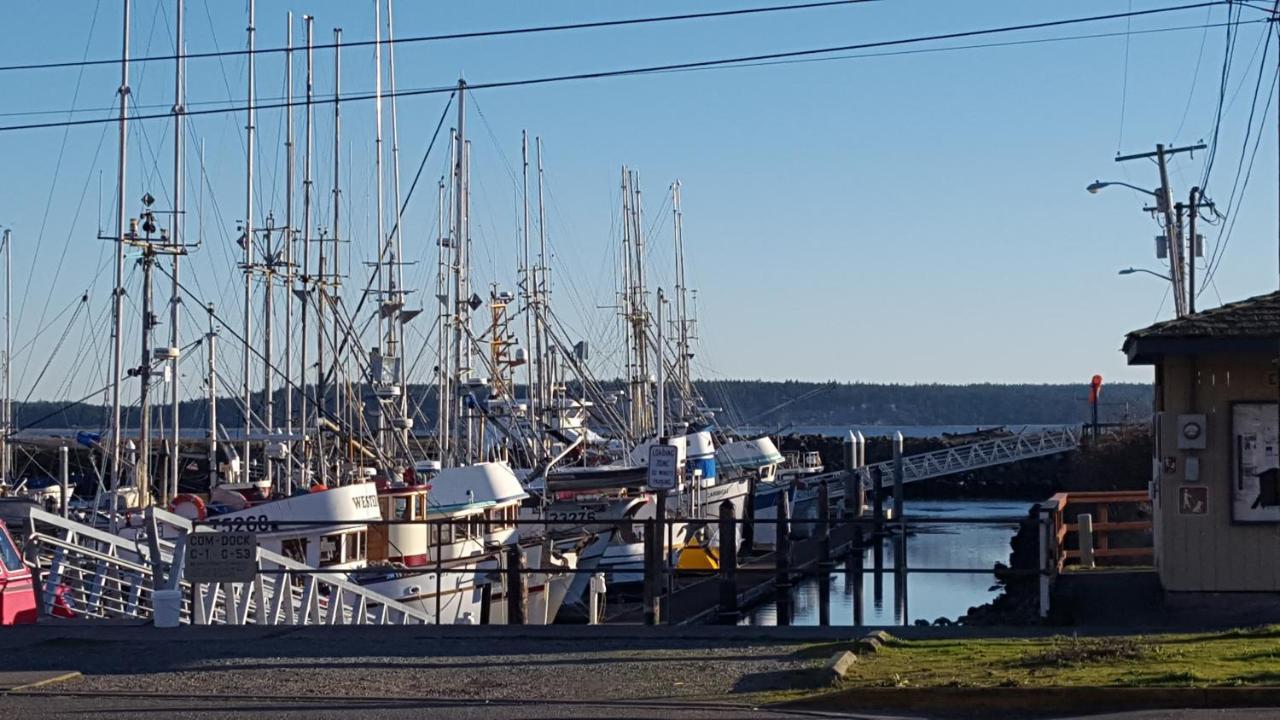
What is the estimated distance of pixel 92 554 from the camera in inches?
754

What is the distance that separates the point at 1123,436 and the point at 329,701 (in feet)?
147

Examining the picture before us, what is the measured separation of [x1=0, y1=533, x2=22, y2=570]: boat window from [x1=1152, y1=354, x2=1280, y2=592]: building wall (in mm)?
12361

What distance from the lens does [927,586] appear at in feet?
163

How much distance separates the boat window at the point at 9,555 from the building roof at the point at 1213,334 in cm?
1223

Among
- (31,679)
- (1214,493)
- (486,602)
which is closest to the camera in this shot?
(31,679)

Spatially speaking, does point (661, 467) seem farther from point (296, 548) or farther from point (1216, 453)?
point (1216, 453)

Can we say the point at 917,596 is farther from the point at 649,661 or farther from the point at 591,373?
the point at 649,661

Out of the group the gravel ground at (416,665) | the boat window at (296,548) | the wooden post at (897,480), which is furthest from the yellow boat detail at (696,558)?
the gravel ground at (416,665)

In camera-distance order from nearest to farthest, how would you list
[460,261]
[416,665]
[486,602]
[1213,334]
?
[416,665] → [1213,334] → [486,602] → [460,261]

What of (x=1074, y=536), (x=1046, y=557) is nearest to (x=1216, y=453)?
(x=1046, y=557)

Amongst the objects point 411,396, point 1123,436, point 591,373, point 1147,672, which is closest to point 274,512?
point 1147,672

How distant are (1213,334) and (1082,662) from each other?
17.5 feet

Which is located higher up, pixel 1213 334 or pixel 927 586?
pixel 1213 334

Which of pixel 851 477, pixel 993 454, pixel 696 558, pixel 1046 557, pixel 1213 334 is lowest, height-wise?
pixel 696 558
